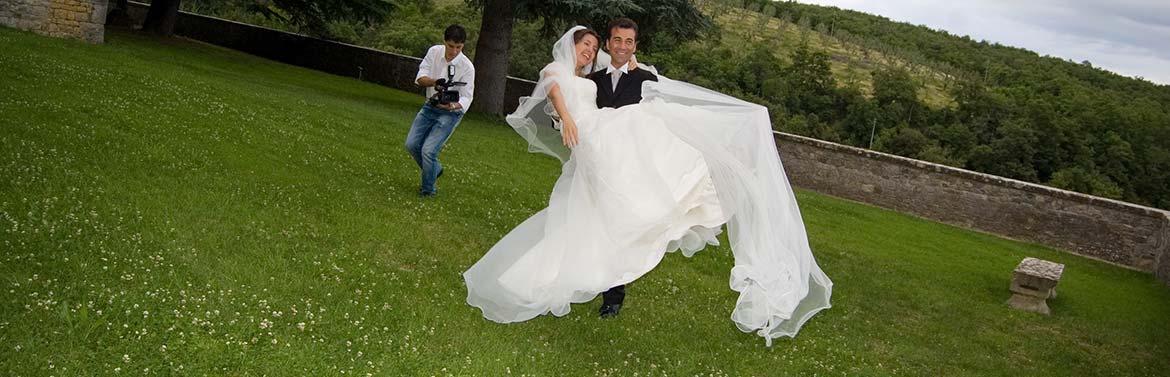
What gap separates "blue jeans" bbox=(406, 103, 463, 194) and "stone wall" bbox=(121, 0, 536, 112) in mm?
19627

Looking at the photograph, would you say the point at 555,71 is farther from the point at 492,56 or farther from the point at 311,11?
the point at 311,11

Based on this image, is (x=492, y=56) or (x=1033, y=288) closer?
(x=1033, y=288)

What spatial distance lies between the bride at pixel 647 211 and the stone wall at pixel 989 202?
1685 centimetres

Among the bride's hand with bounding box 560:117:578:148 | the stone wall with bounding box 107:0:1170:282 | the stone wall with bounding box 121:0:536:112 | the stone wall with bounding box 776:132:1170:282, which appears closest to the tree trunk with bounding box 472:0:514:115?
the stone wall with bounding box 121:0:536:112

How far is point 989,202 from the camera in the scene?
87.3 ft

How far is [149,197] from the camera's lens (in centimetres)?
1012

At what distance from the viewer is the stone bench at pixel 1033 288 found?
1458 cm

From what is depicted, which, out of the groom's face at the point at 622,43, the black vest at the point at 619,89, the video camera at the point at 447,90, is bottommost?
the video camera at the point at 447,90

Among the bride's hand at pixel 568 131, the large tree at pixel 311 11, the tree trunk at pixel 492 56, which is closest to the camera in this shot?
the bride's hand at pixel 568 131

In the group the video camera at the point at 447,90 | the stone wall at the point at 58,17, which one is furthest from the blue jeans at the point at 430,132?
the stone wall at the point at 58,17

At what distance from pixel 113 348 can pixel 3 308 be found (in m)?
0.82

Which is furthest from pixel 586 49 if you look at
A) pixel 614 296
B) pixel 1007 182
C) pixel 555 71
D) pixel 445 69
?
pixel 1007 182

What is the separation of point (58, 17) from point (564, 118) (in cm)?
2212

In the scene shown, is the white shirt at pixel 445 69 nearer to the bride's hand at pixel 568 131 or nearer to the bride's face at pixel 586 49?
the bride's face at pixel 586 49
